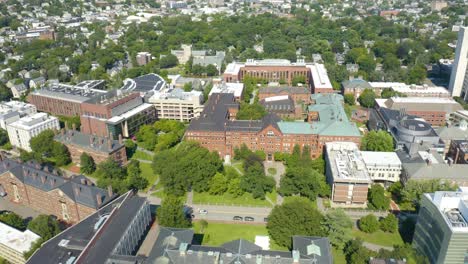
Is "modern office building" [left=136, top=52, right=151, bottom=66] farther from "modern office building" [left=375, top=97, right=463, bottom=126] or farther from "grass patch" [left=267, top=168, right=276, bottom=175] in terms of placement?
"modern office building" [left=375, top=97, right=463, bottom=126]

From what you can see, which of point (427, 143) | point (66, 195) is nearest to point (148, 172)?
point (66, 195)

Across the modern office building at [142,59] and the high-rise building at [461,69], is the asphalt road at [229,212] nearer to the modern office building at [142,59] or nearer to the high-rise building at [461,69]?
the high-rise building at [461,69]

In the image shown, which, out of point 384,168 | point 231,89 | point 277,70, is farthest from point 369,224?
point 277,70

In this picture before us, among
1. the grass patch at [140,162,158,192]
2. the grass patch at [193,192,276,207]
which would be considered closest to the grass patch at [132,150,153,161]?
the grass patch at [140,162,158,192]

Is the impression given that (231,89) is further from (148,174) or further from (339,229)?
(339,229)

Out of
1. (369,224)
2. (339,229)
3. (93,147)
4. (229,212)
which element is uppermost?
(93,147)

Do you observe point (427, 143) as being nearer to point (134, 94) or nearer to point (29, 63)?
point (134, 94)
